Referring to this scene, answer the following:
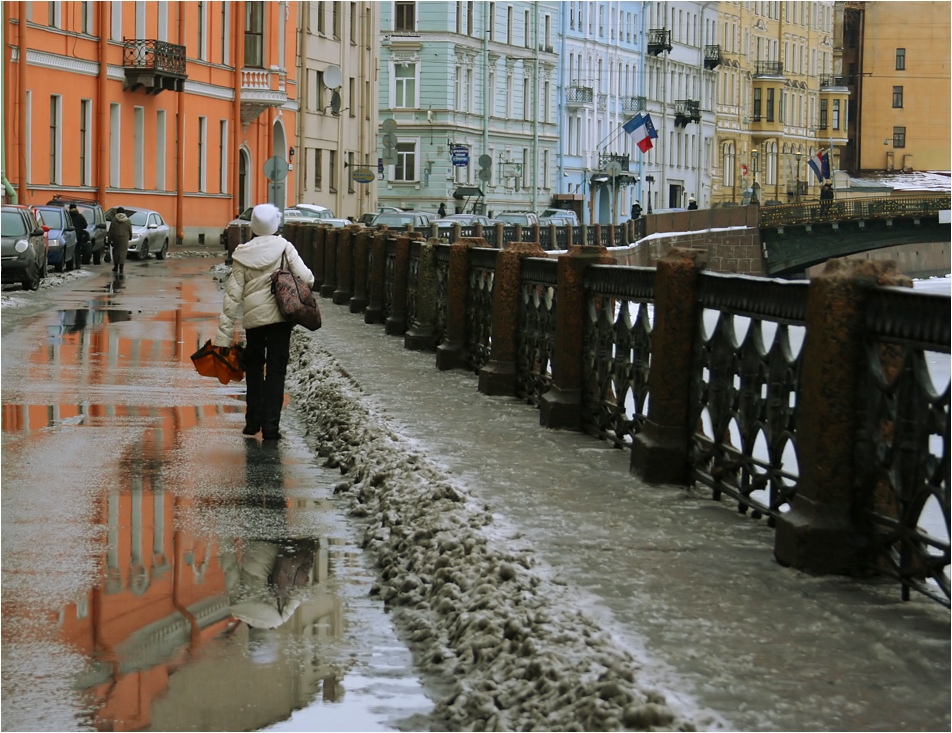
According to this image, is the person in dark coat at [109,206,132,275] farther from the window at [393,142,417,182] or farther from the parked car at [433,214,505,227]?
the window at [393,142,417,182]

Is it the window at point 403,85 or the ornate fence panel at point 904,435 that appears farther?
the window at point 403,85

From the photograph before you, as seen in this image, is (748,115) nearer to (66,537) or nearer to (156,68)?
(156,68)

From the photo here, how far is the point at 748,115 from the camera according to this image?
126 metres

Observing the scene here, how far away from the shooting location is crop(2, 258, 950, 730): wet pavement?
16.6 ft

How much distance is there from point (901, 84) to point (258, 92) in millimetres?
75775

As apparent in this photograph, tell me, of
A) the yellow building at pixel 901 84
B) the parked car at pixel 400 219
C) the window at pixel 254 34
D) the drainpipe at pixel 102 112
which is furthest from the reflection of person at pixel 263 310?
the yellow building at pixel 901 84

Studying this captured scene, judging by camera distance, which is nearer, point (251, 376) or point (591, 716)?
point (591, 716)

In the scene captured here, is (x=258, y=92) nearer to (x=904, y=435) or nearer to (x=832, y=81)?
(x=904, y=435)

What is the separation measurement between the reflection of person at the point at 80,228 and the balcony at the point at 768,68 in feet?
295

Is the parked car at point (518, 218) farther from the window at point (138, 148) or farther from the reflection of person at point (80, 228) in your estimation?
the reflection of person at point (80, 228)

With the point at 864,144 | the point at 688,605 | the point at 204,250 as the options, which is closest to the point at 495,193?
the point at 204,250

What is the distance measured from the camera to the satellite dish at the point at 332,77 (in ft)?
208

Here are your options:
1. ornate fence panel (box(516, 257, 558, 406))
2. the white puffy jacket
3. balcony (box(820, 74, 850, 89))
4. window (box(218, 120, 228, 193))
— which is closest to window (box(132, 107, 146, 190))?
window (box(218, 120, 228, 193))

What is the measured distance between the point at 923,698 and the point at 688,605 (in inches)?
46.6
